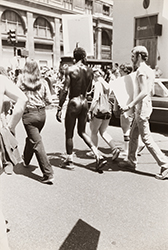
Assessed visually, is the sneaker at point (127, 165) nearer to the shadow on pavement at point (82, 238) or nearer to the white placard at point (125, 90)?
the white placard at point (125, 90)

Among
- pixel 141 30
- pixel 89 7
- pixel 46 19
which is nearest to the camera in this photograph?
pixel 89 7

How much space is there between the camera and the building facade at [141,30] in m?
13.8

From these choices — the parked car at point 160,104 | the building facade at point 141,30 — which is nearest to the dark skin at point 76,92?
the parked car at point 160,104

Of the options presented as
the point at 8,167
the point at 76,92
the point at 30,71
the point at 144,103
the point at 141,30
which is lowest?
the point at 8,167

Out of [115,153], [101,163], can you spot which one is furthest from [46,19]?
[101,163]

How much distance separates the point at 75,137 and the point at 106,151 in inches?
55.3

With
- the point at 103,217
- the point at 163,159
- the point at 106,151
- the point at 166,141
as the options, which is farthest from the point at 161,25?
the point at 103,217

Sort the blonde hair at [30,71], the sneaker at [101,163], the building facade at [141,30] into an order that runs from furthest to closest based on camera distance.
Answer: the building facade at [141,30] → the sneaker at [101,163] → the blonde hair at [30,71]

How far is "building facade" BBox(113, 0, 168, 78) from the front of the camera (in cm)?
1379

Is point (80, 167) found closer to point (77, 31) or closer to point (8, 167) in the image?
point (8, 167)

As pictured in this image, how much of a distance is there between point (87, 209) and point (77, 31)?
11.5 ft

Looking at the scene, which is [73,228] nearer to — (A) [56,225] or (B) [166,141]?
(A) [56,225]

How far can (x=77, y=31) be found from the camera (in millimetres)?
5195

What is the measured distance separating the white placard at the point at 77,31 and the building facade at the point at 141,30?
30.1ft
